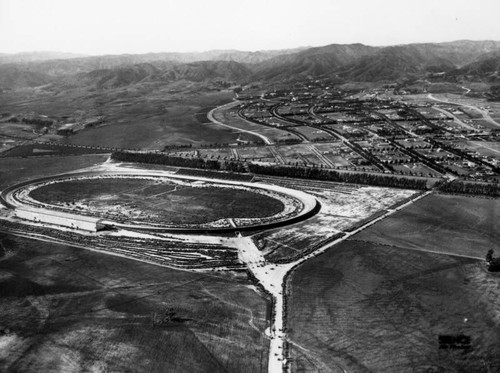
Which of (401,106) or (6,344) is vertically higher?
(401,106)

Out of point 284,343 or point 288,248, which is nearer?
point 284,343

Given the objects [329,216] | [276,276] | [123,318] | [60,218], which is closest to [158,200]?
[60,218]

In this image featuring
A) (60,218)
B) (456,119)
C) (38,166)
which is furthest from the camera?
(456,119)

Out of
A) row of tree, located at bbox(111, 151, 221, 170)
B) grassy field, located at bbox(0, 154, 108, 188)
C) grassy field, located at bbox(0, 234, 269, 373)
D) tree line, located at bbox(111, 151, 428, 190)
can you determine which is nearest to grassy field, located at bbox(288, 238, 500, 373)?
grassy field, located at bbox(0, 234, 269, 373)

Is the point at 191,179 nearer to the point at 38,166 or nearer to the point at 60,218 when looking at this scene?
the point at 60,218

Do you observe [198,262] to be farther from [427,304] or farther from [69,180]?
[69,180]

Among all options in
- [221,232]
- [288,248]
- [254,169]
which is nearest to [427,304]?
[288,248]
